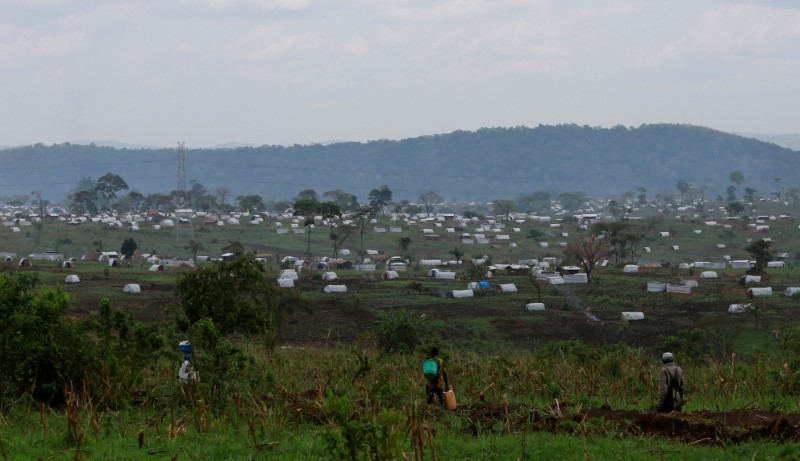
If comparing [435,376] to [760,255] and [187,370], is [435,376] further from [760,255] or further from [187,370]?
[760,255]

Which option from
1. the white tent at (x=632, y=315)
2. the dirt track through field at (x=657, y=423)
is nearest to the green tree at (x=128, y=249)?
the white tent at (x=632, y=315)

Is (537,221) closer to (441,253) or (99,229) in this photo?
(441,253)

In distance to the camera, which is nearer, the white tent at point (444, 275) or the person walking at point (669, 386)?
the person walking at point (669, 386)

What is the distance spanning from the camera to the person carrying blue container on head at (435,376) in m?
11.1

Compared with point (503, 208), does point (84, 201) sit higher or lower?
higher

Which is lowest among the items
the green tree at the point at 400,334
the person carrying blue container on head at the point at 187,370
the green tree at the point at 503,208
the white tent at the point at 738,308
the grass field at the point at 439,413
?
the green tree at the point at 503,208

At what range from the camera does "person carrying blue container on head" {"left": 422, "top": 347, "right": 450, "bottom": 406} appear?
1110 cm

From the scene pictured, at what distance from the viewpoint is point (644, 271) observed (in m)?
61.0

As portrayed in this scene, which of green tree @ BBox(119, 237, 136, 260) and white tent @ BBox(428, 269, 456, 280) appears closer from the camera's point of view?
white tent @ BBox(428, 269, 456, 280)

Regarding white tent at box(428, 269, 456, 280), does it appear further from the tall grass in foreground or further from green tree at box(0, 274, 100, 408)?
green tree at box(0, 274, 100, 408)

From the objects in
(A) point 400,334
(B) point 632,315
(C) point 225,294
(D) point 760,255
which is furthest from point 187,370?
(D) point 760,255

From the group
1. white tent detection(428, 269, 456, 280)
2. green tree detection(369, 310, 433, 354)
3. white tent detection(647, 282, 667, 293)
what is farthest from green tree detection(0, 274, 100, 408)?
white tent detection(428, 269, 456, 280)

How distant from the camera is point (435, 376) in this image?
36.8 feet

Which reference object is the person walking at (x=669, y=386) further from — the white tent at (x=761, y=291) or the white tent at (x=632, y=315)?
the white tent at (x=761, y=291)
